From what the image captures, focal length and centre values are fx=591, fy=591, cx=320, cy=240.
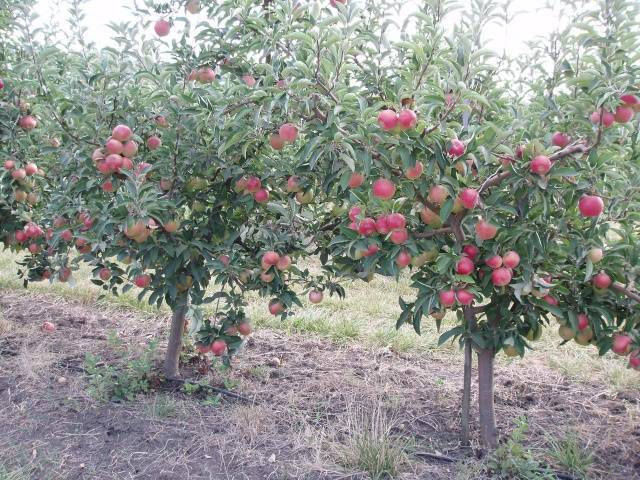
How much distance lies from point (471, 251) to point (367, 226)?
445 mm

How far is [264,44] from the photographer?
241cm

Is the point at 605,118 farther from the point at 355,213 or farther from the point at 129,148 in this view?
the point at 129,148

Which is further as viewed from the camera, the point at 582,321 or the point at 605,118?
the point at 582,321

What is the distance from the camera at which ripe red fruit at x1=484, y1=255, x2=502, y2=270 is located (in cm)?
225

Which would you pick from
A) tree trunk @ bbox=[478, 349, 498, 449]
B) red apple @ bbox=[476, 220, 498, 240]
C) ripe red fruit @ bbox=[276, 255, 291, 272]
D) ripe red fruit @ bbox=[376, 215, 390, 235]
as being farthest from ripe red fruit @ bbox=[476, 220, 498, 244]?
ripe red fruit @ bbox=[276, 255, 291, 272]

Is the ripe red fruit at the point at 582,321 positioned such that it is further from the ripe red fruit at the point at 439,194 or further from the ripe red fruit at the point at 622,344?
the ripe red fruit at the point at 439,194

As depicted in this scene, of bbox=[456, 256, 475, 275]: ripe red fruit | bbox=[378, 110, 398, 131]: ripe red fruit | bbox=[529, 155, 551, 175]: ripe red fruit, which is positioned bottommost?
bbox=[456, 256, 475, 275]: ripe red fruit

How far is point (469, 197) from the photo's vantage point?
208 cm

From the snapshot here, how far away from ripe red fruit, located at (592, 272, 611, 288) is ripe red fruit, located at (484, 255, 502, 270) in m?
0.37

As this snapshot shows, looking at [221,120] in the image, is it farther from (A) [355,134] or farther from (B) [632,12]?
(B) [632,12]

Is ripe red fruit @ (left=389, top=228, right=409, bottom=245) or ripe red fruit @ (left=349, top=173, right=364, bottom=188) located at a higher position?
ripe red fruit @ (left=349, top=173, right=364, bottom=188)

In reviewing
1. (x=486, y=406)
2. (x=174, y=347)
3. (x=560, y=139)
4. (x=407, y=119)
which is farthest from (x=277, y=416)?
(x=560, y=139)

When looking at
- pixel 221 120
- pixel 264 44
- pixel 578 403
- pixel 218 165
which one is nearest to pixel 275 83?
pixel 264 44

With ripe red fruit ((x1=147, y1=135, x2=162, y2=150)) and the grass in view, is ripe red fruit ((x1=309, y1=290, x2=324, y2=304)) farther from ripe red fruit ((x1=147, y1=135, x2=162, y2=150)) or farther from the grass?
the grass
